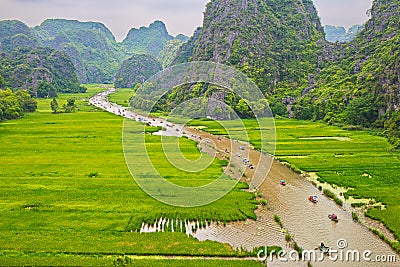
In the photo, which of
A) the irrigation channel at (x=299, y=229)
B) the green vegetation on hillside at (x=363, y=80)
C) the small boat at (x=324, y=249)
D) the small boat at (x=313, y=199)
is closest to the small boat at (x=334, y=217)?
the irrigation channel at (x=299, y=229)

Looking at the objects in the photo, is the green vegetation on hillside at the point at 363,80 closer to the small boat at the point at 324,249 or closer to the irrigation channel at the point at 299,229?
the irrigation channel at the point at 299,229

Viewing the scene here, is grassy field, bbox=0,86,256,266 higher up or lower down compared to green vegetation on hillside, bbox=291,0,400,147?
lower down

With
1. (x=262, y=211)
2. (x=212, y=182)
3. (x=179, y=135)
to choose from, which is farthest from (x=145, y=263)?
(x=179, y=135)

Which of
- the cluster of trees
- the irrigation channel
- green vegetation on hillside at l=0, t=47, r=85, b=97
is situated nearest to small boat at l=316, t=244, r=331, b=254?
the irrigation channel

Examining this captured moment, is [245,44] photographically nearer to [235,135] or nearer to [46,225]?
[235,135]

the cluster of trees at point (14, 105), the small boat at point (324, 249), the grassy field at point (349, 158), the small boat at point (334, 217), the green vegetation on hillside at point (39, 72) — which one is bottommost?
the small boat at point (324, 249)

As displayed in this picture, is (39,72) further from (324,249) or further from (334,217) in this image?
(324,249)

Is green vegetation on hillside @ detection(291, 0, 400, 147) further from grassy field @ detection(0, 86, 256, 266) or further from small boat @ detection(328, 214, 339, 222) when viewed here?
grassy field @ detection(0, 86, 256, 266)
